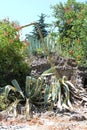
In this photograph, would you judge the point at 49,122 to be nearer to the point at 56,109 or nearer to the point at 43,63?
the point at 56,109

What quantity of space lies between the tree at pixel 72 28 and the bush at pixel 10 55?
3.78 m

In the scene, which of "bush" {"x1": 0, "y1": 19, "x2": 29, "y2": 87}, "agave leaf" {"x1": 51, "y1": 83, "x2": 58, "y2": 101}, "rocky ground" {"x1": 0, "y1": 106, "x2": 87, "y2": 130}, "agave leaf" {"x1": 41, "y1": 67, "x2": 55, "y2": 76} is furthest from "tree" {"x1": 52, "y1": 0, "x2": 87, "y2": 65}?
"rocky ground" {"x1": 0, "y1": 106, "x2": 87, "y2": 130}

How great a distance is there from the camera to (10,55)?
1272 centimetres

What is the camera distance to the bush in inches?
495

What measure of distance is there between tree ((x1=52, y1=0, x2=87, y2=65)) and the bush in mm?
3783

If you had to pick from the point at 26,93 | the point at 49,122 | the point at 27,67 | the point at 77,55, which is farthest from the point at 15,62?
the point at 77,55

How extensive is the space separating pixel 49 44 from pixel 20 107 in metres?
6.32

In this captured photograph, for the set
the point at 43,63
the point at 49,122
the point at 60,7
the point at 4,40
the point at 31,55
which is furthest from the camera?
the point at 60,7

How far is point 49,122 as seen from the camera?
984cm

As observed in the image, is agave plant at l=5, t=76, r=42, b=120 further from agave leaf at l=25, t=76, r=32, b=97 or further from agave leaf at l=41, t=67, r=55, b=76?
agave leaf at l=41, t=67, r=55, b=76

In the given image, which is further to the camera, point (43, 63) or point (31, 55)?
point (31, 55)

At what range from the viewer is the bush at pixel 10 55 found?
12578 millimetres

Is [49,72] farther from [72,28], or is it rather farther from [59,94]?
[72,28]

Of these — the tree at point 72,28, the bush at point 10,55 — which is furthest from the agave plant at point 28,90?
the tree at point 72,28
